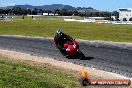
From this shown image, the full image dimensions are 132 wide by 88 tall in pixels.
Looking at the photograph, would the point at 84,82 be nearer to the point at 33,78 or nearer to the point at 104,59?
the point at 33,78

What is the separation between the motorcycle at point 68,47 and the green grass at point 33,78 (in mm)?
4797

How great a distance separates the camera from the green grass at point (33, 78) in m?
13.7

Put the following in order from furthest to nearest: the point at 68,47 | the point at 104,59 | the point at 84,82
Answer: the point at 68,47 → the point at 104,59 → the point at 84,82

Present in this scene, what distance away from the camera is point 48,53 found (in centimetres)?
2608

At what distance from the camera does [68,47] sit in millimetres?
23750

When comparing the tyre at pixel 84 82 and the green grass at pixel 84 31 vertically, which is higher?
the tyre at pixel 84 82

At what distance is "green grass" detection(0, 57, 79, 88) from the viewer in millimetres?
13698

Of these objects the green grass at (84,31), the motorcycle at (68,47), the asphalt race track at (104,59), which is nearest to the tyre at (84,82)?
the asphalt race track at (104,59)

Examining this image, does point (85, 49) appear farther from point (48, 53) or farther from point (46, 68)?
point (46, 68)

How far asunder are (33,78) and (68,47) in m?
8.62

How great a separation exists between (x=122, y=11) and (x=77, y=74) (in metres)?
171

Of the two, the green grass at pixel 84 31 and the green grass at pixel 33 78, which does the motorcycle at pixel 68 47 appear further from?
the green grass at pixel 84 31

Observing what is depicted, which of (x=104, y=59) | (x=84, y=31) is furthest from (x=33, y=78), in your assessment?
(x=84, y=31)

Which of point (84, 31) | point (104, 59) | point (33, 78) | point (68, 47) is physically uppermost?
point (68, 47)
